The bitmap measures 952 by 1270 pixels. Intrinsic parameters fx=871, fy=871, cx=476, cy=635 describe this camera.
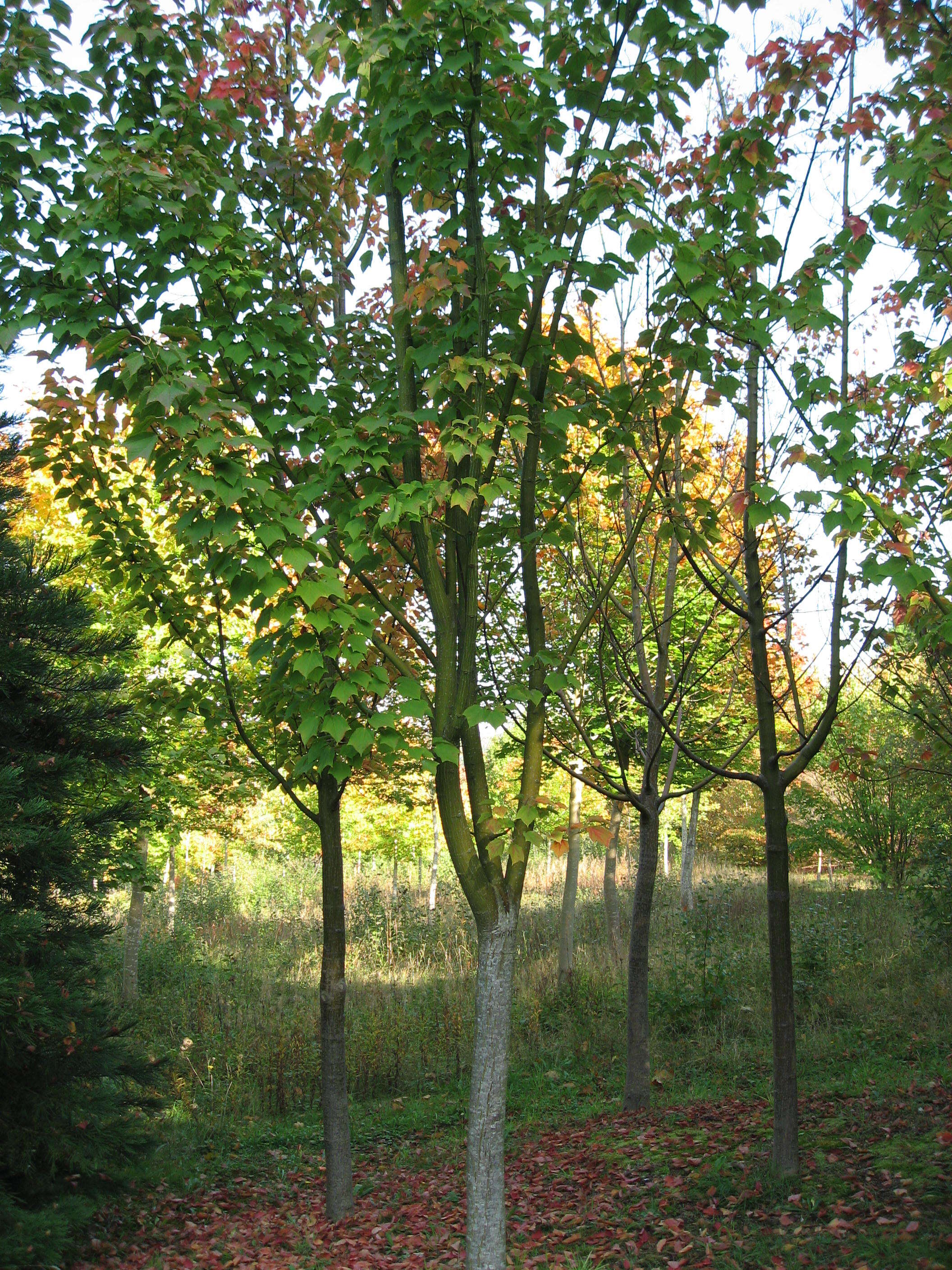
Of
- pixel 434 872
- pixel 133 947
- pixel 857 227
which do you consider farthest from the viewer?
pixel 434 872

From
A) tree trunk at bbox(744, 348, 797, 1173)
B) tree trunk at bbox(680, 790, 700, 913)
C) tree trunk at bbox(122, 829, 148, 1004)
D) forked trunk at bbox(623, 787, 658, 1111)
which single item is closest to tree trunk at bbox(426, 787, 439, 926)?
tree trunk at bbox(680, 790, 700, 913)

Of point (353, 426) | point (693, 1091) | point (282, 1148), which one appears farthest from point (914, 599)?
point (282, 1148)

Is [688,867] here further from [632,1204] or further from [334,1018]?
[334,1018]

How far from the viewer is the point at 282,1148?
20.6 feet

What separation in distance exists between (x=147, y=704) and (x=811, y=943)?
23.9 feet

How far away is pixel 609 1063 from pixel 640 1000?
206 centimetres

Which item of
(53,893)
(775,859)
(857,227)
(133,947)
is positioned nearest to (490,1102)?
(775,859)

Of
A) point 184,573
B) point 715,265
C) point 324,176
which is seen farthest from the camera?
point 184,573

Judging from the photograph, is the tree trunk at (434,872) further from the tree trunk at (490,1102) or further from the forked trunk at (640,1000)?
the tree trunk at (490,1102)

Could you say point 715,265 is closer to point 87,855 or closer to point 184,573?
point 184,573

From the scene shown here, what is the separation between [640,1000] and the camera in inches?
247

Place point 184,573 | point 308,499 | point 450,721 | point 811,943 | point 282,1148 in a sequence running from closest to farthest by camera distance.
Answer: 1. point 308,499
2. point 450,721
3. point 184,573
4. point 282,1148
5. point 811,943

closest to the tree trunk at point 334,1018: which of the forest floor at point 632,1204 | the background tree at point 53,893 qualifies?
the forest floor at point 632,1204

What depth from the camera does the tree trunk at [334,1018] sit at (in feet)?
15.6
